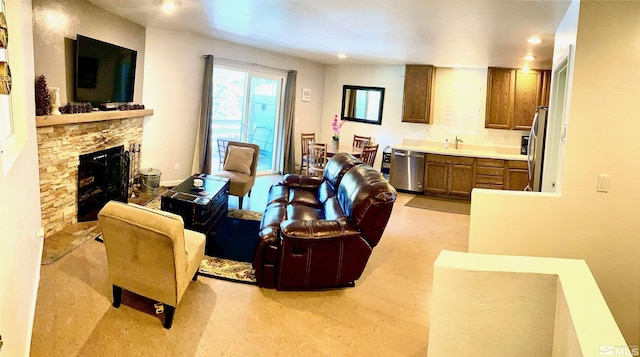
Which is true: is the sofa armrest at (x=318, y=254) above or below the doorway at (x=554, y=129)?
below

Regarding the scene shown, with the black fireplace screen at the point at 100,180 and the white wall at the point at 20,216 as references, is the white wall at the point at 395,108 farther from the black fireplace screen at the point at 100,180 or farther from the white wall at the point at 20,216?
the white wall at the point at 20,216

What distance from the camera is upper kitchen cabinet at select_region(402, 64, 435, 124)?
8016 mm

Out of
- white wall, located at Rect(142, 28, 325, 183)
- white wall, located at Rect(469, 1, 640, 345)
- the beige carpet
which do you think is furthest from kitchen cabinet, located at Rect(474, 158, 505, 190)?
the beige carpet

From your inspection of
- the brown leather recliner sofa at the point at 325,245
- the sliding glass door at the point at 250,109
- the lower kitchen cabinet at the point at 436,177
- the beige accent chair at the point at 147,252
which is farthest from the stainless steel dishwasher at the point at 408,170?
the beige accent chair at the point at 147,252

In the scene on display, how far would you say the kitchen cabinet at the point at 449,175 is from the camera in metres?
7.40

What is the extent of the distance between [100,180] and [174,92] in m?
2.12

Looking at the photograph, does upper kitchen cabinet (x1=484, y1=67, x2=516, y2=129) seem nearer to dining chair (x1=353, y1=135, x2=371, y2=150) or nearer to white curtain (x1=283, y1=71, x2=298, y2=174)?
dining chair (x1=353, y1=135, x2=371, y2=150)

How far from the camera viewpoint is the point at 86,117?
179 inches

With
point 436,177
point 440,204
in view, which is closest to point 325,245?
point 440,204

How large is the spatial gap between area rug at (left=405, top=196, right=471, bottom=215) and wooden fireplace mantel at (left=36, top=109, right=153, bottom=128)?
13.8 feet

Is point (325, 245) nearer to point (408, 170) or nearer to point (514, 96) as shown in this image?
point (408, 170)

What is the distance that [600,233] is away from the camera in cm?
306

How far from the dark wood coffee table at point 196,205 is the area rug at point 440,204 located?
3.39 meters

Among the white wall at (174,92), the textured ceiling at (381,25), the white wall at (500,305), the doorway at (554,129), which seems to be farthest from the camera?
the white wall at (174,92)
